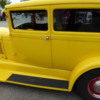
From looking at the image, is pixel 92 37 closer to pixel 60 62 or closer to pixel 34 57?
pixel 60 62

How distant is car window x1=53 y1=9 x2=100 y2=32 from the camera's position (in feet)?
6.80

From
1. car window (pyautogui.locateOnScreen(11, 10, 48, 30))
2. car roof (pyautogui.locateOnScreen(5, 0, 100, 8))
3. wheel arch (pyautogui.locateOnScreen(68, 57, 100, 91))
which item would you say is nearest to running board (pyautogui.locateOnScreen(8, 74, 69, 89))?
wheel arch (pyautogui.locateOnScreen(68, 57, 100, 91))

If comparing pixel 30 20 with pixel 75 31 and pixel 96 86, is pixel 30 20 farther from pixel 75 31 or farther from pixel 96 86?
pixel 96 86

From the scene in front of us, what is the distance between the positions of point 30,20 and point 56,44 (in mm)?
688

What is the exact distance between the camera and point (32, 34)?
2.44 metres

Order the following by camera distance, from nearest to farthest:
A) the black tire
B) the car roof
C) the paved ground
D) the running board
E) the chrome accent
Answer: the car roof, the black tire, the chrome accent, the running board, the paved ground

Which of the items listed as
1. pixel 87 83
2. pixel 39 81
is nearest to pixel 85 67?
pixel 87 83

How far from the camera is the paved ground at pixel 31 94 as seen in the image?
8.61ft

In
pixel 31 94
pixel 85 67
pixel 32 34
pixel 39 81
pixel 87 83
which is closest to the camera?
pixel 85 67

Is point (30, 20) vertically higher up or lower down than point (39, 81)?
higher up

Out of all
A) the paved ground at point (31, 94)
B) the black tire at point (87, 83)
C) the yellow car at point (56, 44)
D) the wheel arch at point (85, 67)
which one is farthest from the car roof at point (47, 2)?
the paved ground at point (31, 94)

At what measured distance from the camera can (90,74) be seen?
2.19 m

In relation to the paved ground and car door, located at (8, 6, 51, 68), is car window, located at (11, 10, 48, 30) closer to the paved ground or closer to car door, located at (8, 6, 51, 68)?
car door, located at (8, 6, 51, 68)

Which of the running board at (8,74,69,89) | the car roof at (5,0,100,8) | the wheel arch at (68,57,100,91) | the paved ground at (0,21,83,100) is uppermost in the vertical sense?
the car roof at (5,0,100,8)
